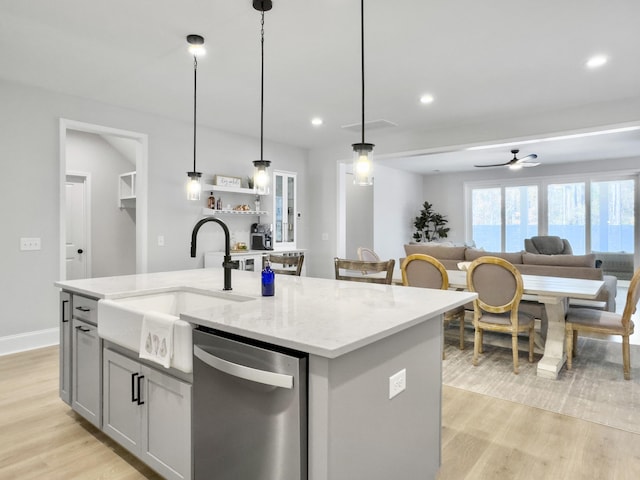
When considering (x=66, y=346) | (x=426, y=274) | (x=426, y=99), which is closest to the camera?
(x=66, y=346)

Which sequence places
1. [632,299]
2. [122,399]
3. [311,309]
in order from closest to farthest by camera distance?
[311,309] < [122,399] < [632,299]

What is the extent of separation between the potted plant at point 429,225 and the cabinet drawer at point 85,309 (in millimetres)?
8990

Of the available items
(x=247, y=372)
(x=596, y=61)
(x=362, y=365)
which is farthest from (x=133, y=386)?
(x=596, y=61)

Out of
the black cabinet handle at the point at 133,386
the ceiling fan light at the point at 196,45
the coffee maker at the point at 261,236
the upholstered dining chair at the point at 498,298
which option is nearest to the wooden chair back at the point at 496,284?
the upholstered dining chair at the point at 498,298

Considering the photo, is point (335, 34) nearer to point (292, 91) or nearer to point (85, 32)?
point (292, 91)

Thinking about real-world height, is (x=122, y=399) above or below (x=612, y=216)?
below

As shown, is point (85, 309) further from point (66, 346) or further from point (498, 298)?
point (498, 298)

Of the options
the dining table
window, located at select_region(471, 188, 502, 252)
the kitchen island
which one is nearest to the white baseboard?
the kitchen island

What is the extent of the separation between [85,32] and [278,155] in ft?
12.6

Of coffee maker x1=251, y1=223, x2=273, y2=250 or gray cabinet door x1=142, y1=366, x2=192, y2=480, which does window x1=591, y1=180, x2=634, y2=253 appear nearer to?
coffee maker x1=251, y1=223, x2=273, y2=250

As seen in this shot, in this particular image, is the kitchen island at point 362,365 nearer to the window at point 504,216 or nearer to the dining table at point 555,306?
the dining table at point 555,306

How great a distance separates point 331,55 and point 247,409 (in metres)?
2.89

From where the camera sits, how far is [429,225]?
10.9 m

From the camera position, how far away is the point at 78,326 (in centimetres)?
237
